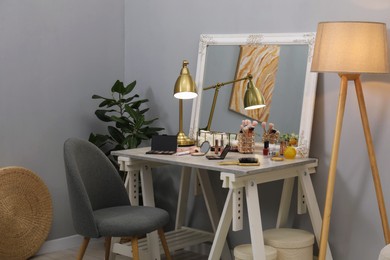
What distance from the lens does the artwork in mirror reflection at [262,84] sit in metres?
3.71

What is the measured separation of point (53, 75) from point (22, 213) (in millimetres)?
888

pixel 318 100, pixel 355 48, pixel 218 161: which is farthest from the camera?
pixel 318 100

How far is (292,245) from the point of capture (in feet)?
11.3

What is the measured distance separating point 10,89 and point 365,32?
214 centimetres

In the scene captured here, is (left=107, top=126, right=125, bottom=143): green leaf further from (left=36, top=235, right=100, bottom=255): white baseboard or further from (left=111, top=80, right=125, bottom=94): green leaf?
(left=36, top=235, right=100, bottom=255): white baseboard

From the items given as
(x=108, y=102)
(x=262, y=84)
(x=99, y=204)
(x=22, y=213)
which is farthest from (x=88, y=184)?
(x=262, y=84)

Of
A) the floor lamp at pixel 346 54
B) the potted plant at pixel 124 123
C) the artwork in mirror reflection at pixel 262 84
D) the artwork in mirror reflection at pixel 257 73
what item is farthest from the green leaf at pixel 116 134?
the floor lamp at pixel 346 54

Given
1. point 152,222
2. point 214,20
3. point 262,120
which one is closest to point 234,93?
point 262,120

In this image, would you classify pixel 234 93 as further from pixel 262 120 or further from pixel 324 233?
pixel 324 233

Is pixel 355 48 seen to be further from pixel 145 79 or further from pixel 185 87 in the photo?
pixel 145 79

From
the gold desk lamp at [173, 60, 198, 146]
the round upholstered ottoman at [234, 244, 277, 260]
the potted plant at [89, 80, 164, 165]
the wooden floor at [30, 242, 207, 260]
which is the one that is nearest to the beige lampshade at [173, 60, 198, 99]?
the gold desk lamp at [173, 60, 198, 146]

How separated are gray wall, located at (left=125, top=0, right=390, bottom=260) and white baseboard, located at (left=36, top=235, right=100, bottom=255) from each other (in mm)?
640

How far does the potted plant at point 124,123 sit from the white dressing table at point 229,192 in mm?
246

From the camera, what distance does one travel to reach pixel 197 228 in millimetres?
4422
